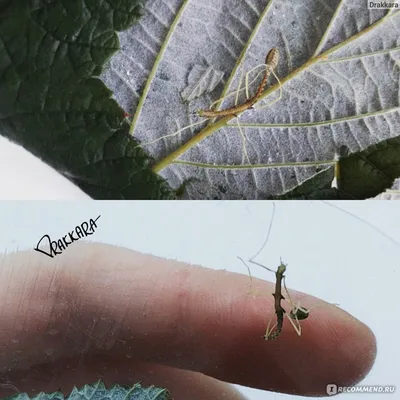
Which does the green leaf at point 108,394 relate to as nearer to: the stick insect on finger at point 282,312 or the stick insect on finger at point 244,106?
the stick insect on finger at point 282,312

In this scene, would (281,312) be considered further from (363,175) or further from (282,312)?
(363,175)

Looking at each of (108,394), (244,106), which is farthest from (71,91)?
(108,394)

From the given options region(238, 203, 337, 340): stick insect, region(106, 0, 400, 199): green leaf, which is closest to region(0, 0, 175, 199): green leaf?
region(106, 0, 400, 199): green leaf

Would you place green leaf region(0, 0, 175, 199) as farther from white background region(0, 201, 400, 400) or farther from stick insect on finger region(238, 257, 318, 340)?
stick insect on finger region(238, 257, 318, 340)

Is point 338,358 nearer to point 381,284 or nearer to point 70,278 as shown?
point 381,284

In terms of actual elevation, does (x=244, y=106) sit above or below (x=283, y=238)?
above

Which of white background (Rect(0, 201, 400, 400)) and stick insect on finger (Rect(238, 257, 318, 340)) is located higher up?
white background (Rect(0, 201, 400, 400))
